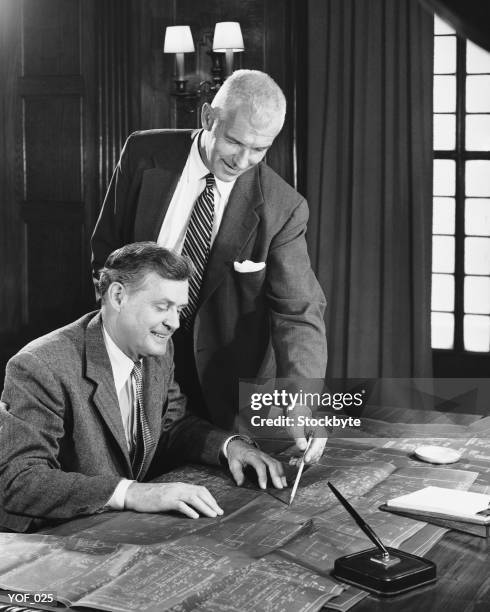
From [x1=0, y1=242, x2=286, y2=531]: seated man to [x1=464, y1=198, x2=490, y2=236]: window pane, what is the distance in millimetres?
3532

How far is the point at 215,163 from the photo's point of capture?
104 inches

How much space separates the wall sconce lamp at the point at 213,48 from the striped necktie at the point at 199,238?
249 centimetres

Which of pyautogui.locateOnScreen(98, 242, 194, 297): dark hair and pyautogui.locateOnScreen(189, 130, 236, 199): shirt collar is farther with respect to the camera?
pyautogui.locateOnScreen(189, 130, 236, 199): shirt collar

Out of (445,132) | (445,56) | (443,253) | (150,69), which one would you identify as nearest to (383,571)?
(443,253)

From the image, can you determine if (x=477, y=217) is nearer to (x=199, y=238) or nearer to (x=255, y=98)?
(x=199, y=238)

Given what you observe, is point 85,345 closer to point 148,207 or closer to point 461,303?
point 148,207

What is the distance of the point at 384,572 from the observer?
1.49 meters

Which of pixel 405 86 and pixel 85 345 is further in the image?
pixel 405 86

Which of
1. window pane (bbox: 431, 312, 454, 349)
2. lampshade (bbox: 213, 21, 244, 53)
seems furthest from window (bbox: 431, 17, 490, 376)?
lampshade (bbox: 213, 21, 244, 53)

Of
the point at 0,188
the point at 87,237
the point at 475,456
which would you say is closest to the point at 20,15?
the point at 0,188

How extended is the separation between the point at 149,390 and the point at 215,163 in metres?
0.74

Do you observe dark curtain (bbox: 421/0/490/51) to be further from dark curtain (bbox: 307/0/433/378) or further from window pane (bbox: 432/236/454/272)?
window pane (bbox: 432/236/454/272)

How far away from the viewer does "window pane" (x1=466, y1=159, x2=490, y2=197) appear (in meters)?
5.50

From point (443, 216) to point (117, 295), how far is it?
3.74m
